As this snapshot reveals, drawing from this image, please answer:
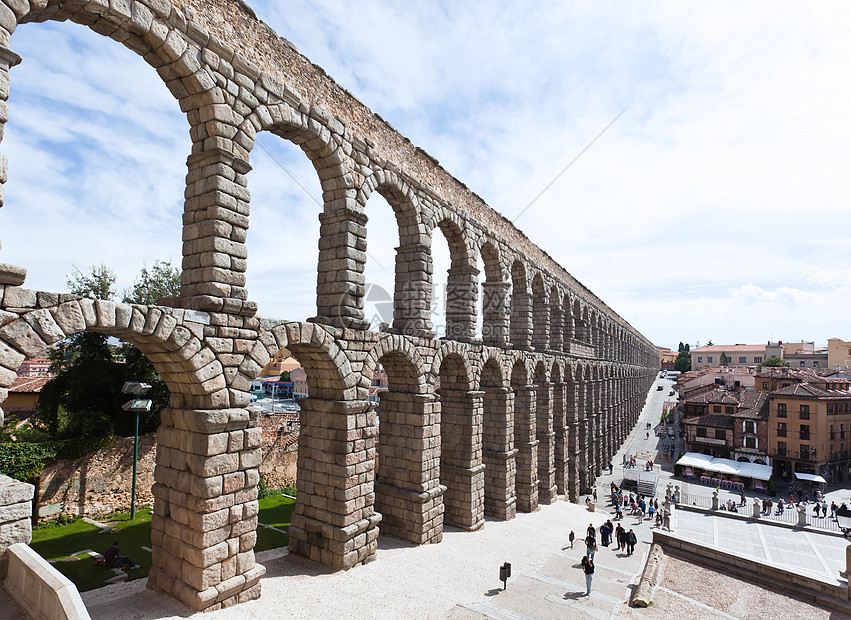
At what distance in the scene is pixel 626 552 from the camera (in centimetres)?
1884

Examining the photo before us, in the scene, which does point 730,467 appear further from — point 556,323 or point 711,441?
point 556,323

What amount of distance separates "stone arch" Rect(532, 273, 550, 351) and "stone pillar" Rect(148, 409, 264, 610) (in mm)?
18210

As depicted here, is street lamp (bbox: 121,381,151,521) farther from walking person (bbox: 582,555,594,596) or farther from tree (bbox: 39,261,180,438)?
walking person (bbox: 582,555,594,596)

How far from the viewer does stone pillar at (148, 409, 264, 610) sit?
8508 mm

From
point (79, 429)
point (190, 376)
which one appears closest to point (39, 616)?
point (190, 376)

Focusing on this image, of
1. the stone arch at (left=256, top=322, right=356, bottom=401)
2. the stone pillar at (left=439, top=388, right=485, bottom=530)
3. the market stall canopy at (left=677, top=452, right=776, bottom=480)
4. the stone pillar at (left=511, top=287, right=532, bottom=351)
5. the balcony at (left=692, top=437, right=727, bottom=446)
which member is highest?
the stone pillar at (left=511, top=287, right=532, bottom=351)

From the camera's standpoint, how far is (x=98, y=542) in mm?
14070

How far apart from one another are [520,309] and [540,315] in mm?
3353

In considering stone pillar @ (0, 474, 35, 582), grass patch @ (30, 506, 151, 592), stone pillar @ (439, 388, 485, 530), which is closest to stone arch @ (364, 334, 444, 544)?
stone pillar @ (439, 388, 485, 530)

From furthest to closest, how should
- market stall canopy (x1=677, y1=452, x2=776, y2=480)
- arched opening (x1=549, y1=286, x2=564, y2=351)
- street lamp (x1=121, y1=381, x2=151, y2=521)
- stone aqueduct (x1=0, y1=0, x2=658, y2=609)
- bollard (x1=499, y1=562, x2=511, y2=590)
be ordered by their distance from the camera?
market stall canopy (x1=677, y1=452, x2=776, y2=480)
arched opening (x1=549, y1=286, x2=564, y2=351)
street lamp (x1=121, y1=381, x2=151, y2=521)
bollard (x1=499, y1=562, x2=511, y2=590)
stone aqueduct (x1=0, y1=0, x2=658, y2=609)

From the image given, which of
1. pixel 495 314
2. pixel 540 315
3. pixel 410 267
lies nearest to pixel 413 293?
pixel 410 267

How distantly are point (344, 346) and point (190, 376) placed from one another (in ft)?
12.3

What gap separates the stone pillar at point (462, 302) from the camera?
17469mm

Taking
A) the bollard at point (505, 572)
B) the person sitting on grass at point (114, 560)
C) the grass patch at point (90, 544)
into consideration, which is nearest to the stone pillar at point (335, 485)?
the bollard at point (505, 572)
